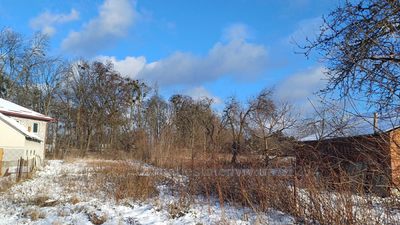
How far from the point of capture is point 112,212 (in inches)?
464

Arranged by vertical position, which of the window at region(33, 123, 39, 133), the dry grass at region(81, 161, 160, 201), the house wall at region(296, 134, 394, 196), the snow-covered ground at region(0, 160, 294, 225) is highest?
the window at region(33, 123, 39, 133)

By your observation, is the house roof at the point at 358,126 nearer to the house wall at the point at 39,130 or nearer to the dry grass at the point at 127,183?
the dry grass at the point at 127,183

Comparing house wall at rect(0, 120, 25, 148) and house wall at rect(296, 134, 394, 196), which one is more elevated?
house wall at rect(0, 120, 25, 148)

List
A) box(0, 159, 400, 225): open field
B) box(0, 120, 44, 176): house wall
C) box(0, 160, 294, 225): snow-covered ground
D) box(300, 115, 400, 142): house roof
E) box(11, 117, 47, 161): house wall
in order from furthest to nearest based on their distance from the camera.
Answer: box(11, 117, 47, 161): house wall
box(0, 120, 44, 176): house wall
box(0, 160, 294, 225): snow-covered ground
box(0, 159, 400, 225): open field
box(300, 115, 400, 142): house roof

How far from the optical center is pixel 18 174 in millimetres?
22078

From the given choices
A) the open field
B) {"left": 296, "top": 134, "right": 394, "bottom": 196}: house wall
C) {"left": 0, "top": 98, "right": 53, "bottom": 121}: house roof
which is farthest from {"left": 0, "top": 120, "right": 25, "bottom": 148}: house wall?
{"left": 296, "top": 134, "right": 394, "bottom": 196}: house wall

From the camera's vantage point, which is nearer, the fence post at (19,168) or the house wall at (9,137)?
the fence post at (19,168)

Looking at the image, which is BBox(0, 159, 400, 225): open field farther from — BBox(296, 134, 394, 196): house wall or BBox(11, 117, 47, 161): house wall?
BBox(11, 117, 47, 161): house wall

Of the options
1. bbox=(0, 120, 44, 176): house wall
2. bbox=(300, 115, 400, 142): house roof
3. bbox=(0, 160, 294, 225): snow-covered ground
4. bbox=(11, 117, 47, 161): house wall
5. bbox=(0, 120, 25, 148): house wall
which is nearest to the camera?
bbox=(300, 115, 400, 142): house roof

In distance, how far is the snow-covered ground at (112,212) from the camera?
34.5ft

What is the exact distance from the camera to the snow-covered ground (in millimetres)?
10516

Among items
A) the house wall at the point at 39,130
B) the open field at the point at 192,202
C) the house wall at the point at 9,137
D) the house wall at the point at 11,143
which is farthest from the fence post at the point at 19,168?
the house wall at the point at 39,130

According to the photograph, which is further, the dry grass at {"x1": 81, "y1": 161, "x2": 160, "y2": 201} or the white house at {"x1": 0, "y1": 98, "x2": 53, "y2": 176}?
the white house at {"x1": 0, "y1": 98, "x2": 53, "y2": 176}

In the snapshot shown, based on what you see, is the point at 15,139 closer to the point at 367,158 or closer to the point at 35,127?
the point at 35,127
